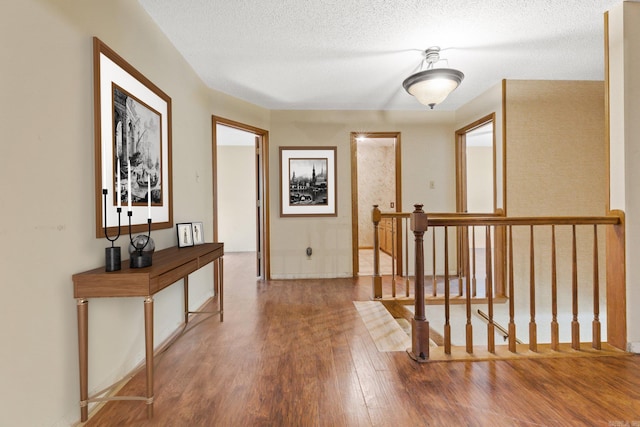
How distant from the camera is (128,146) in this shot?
1.94 meters

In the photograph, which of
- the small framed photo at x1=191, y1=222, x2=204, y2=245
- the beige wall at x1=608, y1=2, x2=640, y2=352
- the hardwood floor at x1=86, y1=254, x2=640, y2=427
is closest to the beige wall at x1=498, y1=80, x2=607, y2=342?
the beige wall at x1=608, y1=2, x2=640, y2=352

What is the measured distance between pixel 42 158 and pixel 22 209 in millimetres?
245

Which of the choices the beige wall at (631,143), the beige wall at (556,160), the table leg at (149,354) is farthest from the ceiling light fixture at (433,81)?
the table leg at (149,354)

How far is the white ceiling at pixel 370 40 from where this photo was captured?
2225 mm

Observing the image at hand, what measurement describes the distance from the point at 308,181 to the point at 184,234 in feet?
7.31

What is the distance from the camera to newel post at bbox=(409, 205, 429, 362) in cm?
208

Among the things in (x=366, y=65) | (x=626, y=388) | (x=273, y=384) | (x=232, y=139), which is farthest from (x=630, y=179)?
(x=232, y=139)

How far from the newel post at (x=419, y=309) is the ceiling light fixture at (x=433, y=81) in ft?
4.18

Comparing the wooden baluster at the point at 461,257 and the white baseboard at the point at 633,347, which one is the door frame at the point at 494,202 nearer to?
the wooden baluster at the point at 461,257

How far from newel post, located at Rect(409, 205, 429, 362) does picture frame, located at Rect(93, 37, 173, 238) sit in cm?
175

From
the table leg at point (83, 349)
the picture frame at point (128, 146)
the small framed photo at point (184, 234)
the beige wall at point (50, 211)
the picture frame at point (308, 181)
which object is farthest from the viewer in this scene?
the picture frame at point (308, 181)

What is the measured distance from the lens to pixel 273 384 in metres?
1.80

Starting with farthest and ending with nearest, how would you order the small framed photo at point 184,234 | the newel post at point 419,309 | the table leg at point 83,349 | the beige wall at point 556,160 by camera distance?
the beige wall at point 556,160
the small framed photo at point 184,234
the newel post at point 419,309
the table leg at point 83,349

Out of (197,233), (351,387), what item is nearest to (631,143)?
(351,387)
